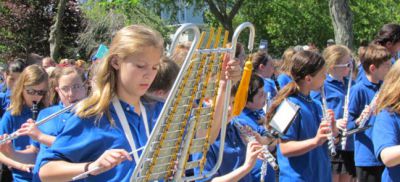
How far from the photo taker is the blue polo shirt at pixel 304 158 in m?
4.61

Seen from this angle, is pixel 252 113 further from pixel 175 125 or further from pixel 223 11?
pixel 223 11

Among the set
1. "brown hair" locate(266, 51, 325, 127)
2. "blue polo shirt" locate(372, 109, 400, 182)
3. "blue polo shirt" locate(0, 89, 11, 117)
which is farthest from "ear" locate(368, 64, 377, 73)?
"blue polo shirt" locate(0, 89, 11, 117)

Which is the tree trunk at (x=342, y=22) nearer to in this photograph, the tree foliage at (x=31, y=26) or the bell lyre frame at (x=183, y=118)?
the bell lyre frame at (x=183, y=118)

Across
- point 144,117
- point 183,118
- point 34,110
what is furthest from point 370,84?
point 183,118

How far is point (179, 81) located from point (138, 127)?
761 millimetres

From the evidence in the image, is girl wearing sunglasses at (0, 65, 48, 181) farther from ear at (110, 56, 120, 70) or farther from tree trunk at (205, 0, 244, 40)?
tree trunk at (205, 0, 244, 40)

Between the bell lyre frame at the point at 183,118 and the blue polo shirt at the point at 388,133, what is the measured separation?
140 cm

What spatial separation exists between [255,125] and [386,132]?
51.8 inches

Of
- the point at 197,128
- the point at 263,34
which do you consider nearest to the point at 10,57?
the point at 263,34

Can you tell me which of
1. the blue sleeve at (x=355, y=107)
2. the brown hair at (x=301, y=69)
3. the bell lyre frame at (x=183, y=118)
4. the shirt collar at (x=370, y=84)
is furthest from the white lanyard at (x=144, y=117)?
the shirt collar at (x=370, y=84)

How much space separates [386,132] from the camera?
3.61 meters

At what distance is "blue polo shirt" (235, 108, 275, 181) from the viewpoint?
450 centimetres

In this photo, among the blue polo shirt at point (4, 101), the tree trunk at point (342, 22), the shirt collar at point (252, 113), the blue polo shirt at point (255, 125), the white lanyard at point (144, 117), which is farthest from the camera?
the tree trunk at point (342, 22)

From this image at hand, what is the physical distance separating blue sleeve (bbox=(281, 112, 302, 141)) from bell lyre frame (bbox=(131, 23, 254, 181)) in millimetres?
2057
